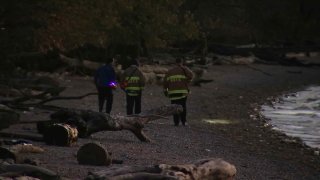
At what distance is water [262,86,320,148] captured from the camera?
20752mm

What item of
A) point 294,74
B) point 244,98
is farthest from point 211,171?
point 294,74

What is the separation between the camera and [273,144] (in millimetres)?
17766

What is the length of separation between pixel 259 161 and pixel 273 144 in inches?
148

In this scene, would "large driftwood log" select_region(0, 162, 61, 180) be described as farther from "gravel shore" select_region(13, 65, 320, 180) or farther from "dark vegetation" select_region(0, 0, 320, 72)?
"dark vegetation" select_region(0, 0, 320, 72)

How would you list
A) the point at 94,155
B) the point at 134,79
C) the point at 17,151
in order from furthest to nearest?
the point at 134,79 < the point at 17,151 < the point at 94,155

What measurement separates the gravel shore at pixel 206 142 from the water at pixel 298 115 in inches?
24.1

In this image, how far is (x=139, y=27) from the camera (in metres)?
38.7

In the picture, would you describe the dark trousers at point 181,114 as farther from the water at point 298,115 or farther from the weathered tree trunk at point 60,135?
the weathered tree trunk at point 60,135

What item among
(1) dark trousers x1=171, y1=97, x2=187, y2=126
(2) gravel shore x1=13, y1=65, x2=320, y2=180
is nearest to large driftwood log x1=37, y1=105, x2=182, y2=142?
(2) gravel shore x1=13, y1=65, x2=320, y2=180

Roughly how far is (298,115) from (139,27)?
1412 cm

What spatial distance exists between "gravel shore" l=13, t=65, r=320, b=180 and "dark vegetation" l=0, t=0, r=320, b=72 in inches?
94.2

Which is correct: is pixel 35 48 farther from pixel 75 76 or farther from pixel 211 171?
pixel 211 171

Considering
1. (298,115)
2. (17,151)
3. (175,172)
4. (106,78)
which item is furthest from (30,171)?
(298,115)

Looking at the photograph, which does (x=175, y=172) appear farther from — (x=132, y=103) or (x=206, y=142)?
(x=132, y=103)
